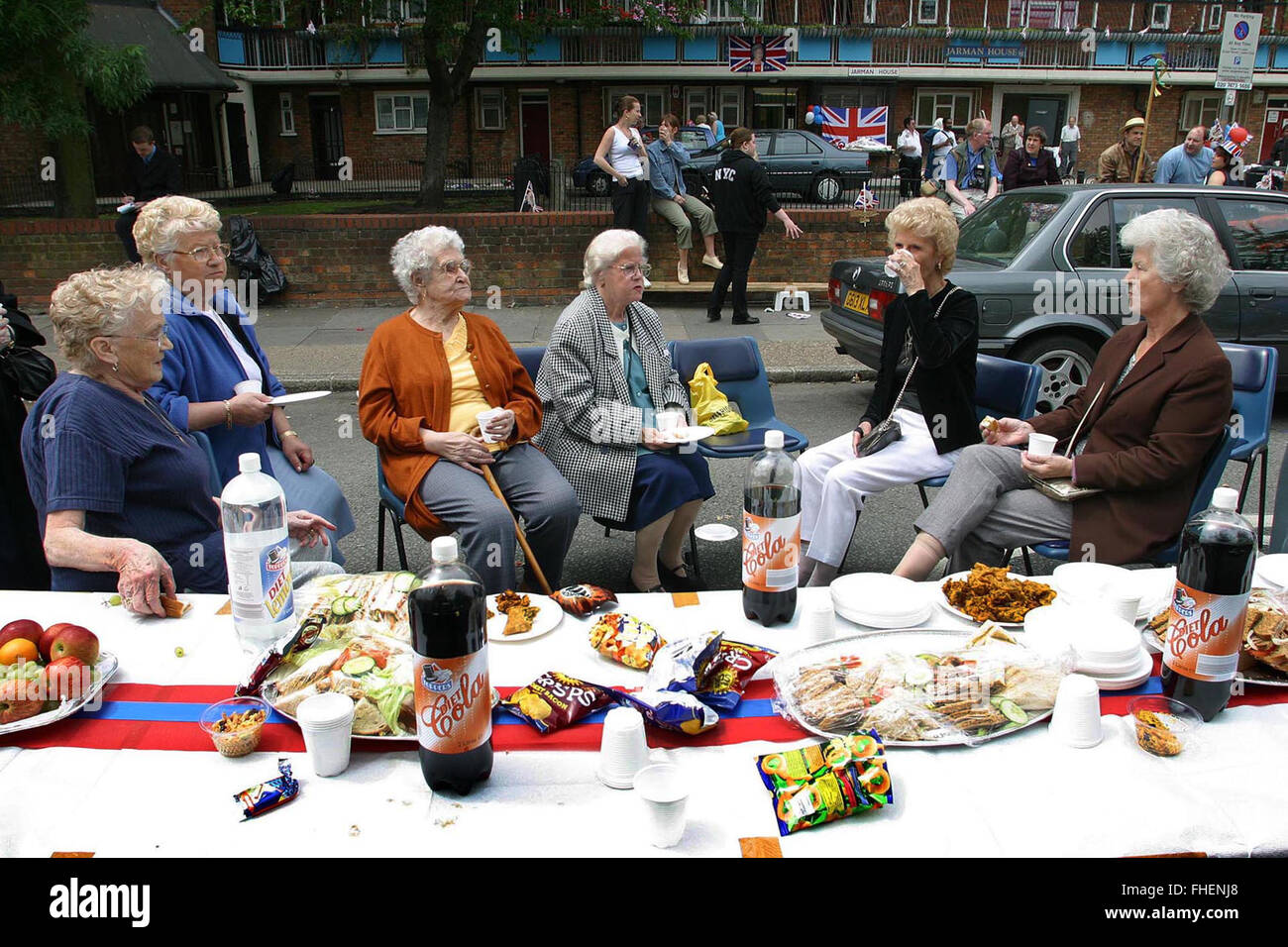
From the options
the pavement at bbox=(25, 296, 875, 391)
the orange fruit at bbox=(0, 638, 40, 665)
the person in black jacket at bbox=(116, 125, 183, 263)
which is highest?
the person in black jacket at bbox=(116, 125, 183, 263)

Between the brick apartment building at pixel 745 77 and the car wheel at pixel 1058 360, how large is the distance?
85.2ft

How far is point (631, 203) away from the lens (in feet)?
39.1

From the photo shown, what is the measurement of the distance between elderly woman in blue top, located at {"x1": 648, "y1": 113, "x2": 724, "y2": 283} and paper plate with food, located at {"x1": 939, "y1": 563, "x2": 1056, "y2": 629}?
985 centimetres

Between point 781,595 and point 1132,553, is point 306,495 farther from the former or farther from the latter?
point 1132,553

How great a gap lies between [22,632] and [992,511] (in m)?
3.20

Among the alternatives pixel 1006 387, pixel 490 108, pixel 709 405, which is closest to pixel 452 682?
pixel 709 405

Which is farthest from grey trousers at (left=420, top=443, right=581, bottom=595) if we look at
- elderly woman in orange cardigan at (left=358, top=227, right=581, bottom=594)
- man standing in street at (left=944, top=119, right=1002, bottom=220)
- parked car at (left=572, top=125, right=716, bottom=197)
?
parked car at (left=572, top=125, right=716, bottom=197)

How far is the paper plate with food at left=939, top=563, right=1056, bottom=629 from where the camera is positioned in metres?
2.50

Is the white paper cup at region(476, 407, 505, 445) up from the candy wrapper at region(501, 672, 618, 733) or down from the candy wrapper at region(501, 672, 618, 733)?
up

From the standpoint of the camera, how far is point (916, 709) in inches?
80.6

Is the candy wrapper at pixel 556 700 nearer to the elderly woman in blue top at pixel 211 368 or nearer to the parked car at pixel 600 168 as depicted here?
the elderly woman in blue top at pixel 211 368

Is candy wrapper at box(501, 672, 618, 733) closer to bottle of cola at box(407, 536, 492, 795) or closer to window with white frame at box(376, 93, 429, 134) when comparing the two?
bottle of cola at box(407, 536, 492, 795)

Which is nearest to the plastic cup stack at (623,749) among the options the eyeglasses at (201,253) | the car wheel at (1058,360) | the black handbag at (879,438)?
the black handbag at (879,438)

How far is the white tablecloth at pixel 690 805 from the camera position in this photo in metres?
1.71
